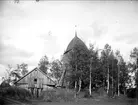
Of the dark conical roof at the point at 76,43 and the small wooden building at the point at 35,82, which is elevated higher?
the dark conical roof at the point at 76,43

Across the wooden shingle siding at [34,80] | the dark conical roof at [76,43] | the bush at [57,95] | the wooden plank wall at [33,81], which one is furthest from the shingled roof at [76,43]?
the bush at [57,95]

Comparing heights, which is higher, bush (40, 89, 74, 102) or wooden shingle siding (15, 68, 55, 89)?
wooden shingle siding (15, 68, 55, 89)

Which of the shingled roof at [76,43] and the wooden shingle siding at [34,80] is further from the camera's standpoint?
the shingled roof at [76,43]

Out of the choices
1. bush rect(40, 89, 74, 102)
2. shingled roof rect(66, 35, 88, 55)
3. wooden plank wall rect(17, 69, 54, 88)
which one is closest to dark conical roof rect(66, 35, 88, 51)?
shingled roof rect(66, 35, 88, 55)

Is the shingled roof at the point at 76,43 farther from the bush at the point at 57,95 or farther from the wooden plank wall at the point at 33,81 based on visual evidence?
the bush at the point at 57,95

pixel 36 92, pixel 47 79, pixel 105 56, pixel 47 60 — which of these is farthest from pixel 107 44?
pixel 47 60

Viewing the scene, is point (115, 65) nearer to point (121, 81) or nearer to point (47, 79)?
point (121, 81)

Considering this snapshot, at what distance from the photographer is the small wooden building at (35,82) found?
109 ft

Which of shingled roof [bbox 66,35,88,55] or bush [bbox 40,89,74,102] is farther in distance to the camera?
shingled roof [bbox 66,35,88,55]

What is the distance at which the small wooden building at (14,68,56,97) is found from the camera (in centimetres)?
3325

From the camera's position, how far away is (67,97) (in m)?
27.7

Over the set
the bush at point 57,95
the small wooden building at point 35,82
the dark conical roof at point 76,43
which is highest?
the dark conical roof at point 76,43

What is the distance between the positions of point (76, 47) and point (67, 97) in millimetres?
A: 12049

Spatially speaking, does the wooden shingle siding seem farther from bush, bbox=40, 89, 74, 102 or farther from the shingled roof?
the shingled roof
